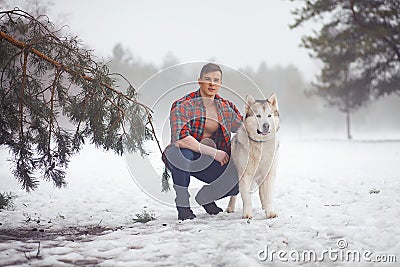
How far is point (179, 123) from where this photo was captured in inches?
135

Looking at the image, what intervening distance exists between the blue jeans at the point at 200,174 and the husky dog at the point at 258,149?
0.58 feet

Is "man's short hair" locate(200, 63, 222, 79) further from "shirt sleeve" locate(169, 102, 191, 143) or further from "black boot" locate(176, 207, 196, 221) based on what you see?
"black boot" locate(176, 207, 196, 221)

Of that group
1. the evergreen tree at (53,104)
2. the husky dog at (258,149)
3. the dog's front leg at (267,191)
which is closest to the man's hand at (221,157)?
the husky dog at (258,149)

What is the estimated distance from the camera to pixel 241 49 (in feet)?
155

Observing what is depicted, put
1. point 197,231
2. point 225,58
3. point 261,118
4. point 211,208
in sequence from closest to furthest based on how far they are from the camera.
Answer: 1. point 197,231
2. point 261,118
3. point 211,208
4. point 225,58

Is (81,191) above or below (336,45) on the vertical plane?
below

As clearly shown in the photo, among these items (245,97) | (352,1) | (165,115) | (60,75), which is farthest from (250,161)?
(352,1)

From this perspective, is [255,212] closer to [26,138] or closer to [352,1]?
[26,138]

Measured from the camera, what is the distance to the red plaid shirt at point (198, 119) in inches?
136

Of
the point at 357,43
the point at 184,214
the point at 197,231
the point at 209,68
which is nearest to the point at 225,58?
the point at 357,43

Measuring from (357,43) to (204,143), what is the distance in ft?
48.3

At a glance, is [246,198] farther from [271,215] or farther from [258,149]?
[258,149]

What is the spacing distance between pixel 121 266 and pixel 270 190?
1825 mm

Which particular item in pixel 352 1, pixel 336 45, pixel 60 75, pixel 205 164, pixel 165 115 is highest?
pixel 352 1
